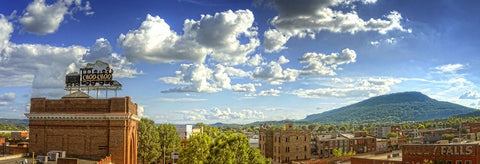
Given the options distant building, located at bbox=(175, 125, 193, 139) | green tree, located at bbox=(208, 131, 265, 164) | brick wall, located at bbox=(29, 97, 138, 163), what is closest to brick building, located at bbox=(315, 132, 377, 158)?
distant building, located at bbox=(175, 125, 193, 139)

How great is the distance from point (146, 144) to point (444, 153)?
200ft

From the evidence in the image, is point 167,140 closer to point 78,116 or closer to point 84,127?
point 84,127

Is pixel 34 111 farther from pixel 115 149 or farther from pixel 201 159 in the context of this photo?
pixel 201 159

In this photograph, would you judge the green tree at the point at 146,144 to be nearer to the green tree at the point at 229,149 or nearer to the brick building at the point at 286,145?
the green tree at the point at 229,149

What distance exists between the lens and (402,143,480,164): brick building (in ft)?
262

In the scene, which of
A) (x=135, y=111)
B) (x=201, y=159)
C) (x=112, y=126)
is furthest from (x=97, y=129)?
(x=201, y=159)

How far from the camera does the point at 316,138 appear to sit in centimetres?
15738

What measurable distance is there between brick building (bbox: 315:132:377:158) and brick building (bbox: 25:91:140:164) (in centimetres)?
11280

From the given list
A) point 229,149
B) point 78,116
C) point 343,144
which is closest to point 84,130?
point 78,116

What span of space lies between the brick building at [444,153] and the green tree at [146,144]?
53.7m

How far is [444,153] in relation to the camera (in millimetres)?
81375

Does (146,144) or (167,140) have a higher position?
(167,140)

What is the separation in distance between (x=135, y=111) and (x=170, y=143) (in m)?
44.9

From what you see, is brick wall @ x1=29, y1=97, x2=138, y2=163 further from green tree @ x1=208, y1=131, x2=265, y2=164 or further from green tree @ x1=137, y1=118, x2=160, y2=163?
green tree @ x1=137, y1=118, x2=160, y2=163
